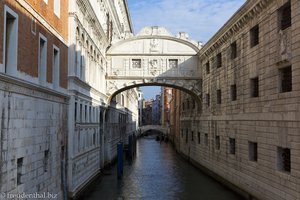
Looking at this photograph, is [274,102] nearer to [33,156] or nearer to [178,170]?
[33,156]

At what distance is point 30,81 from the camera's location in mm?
8492

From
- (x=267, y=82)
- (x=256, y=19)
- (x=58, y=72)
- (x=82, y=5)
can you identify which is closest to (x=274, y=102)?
(x=267, y=82)

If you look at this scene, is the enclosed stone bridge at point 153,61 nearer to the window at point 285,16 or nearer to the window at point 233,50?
the window at point 233,50

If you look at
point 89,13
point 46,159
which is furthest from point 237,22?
point 46,159

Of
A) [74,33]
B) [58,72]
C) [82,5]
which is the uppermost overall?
[82,5]

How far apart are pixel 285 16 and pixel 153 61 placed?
1214 centimetres

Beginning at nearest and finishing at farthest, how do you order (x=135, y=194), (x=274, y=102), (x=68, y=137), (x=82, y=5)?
(x=274, y=102)
(x=68, y=137)
(x=82, y=5)
(x=135, y=194)

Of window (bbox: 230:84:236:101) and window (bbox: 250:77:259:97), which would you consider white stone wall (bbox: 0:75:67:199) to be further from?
window (bbox: 230:84:236:101)

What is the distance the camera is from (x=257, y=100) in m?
12.7

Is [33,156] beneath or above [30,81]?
beneath

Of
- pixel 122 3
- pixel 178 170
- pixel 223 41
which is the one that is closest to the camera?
pixel 223 41

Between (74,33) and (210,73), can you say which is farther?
(210,73)

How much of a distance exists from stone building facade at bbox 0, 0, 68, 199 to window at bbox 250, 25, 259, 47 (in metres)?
6.28

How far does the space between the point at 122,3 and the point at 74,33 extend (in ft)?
68.4
